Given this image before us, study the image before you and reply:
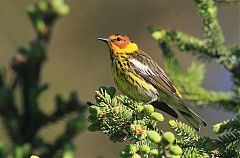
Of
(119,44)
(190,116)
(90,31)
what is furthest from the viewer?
(90,31)

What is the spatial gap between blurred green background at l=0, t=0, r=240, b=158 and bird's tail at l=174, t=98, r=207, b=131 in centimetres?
490

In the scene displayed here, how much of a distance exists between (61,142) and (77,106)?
231 millimetres

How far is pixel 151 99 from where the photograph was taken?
13.1 feet

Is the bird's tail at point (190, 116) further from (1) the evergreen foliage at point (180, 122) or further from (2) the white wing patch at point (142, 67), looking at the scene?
(2) the white wing patch at point (142, 67)

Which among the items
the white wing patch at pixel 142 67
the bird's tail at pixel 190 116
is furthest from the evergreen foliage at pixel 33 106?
the white wing patch at pixel 142 67

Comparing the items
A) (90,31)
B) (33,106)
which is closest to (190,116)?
(33,106)

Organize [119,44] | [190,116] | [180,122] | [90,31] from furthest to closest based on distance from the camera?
[90,31] → [119,44] → [190,116] → [180,122]

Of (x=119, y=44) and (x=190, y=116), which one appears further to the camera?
(x=119, y=44)

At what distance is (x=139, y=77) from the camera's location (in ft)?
13.6

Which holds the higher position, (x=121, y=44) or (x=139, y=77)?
(x=121, y=44)

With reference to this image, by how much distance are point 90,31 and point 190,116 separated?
6120 millimetres

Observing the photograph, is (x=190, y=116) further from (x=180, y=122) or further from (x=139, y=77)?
(x=180, y=122)

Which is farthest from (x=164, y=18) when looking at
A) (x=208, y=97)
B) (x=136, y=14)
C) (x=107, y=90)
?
(x=107, y=90)

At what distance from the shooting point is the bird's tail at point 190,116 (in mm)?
3438
